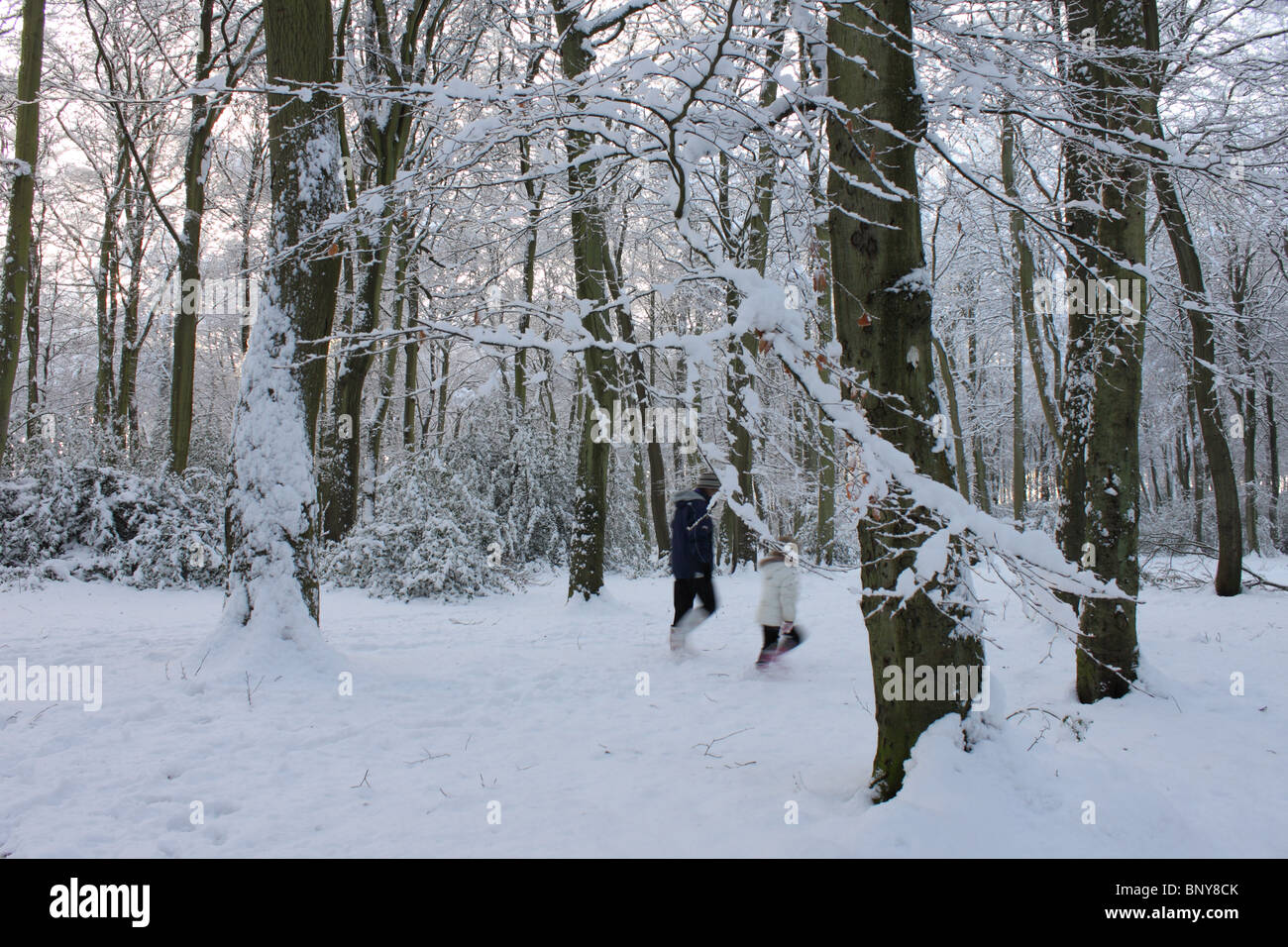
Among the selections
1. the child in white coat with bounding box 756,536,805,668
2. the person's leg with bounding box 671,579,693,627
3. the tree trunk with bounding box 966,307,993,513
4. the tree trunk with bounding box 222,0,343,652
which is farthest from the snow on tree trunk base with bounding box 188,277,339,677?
the tree trunk with bounding box 966,307,993,513

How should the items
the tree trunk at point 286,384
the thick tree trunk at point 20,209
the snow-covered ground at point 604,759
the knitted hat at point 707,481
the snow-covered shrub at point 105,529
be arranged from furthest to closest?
the snow-covered shrub at point 105,529 → the thick tree trunk at point 20,209 → the knitted hat at point 707,481 → the tree trunk at point 286,384 → the snow-covered ground at point 604,759

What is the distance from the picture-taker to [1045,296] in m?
7.22

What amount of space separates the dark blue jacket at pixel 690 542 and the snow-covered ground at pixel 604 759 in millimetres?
870

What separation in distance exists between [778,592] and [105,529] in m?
9.96

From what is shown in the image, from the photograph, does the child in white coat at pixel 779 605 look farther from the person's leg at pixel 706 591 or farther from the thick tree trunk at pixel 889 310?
the thick tree trunk at pixel 889 310

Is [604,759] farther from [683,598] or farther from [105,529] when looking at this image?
[105,529]

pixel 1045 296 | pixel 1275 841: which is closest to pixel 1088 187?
pixel 1045 296

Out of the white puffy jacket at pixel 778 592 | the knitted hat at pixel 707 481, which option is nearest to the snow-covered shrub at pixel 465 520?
the knitted hat at pixel 707 481

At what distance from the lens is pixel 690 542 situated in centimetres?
676

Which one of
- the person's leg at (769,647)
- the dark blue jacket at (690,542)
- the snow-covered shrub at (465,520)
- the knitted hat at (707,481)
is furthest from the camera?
the snow-covered shrub at (465,520)

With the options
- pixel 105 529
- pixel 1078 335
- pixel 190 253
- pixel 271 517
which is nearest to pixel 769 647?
pixel 1078 335

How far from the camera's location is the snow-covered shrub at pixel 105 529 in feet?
31.8
